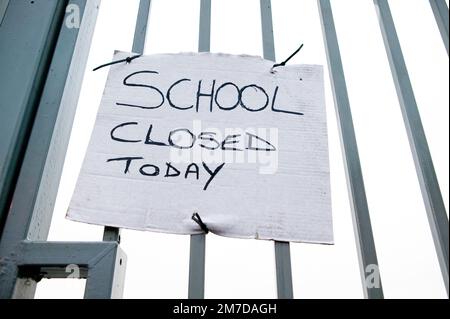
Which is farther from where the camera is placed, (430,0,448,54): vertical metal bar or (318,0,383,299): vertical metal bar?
(430,0,448,54): vertical metal bar

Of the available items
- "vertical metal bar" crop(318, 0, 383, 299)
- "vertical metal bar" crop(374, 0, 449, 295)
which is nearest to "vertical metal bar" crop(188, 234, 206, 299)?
"vertical metal bar" crop(318, 0, 383, 299)

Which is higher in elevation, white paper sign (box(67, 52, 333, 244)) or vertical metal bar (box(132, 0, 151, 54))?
vertical metal bar (box(132, 0, 151, 54))

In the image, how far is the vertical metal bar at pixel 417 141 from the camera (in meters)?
0.58

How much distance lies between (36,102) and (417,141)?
789mm

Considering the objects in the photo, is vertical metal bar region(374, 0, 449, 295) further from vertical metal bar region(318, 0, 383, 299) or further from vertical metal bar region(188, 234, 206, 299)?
vertical metal bar region(188, 234, 206, 299)

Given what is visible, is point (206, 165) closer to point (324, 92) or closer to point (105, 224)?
point (105, 224)

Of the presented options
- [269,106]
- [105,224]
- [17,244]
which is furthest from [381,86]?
[17,244]

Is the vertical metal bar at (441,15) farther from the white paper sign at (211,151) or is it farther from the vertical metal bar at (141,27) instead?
the vertical metal bar at (141,27)

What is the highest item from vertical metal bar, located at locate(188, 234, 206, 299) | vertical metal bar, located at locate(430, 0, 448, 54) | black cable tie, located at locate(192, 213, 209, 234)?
vertical metal bar, located at locate(430, 0, 448, 54)

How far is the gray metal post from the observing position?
60 centimetres

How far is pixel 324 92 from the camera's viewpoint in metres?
0.77

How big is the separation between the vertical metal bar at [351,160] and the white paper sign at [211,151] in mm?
44

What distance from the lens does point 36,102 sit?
71 centimetres
